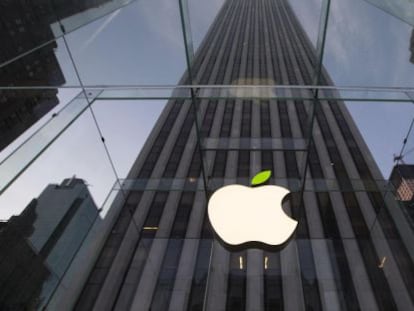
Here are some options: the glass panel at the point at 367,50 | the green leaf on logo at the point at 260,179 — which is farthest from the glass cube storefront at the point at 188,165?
Answer: the green leaf on logo at the point at 260,179

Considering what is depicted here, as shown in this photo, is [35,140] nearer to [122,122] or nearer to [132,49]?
[122,122]

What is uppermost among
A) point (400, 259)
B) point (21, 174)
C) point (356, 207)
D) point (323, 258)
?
point (21, 174)

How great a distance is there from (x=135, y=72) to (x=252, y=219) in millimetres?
3005

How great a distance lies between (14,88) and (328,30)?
17.1 feet

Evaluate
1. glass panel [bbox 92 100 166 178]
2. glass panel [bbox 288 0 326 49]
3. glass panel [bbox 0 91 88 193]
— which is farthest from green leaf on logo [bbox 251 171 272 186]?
glass panel [bbox 0 91 88 193]

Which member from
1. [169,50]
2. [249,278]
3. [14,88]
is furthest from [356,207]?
[14,88]

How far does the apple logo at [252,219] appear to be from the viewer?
3568 mm

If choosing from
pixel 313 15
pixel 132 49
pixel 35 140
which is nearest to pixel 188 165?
pixel 132 49

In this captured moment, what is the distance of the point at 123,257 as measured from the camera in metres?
6.69

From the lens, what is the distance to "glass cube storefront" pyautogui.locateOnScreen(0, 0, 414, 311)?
3797 millimetres

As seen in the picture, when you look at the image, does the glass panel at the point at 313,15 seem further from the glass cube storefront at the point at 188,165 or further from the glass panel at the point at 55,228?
the glass panel at the point at 55,228

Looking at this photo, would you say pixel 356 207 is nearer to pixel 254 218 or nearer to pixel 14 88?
pixel 254 218

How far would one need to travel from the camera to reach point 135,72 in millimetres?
4246

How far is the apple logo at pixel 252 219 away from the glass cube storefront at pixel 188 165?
0.05 m
